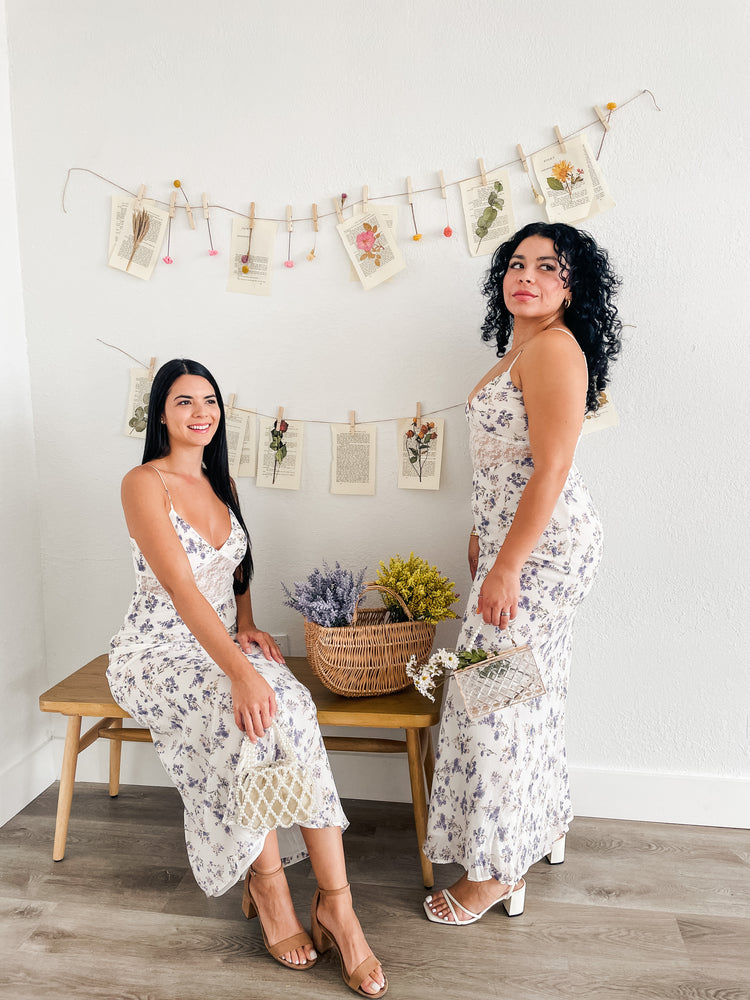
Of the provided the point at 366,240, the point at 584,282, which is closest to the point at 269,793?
the point at 584,282

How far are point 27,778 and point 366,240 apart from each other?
1.99m

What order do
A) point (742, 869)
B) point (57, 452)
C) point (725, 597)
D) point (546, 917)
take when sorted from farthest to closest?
1. point (57, 452)
2. point (725, 597)
3. point (742, 869)
4. point (546, 917)

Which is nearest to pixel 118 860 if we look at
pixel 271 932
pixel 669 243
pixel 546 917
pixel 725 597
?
pixel 271 932

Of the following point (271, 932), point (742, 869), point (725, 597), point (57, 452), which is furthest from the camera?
point (57, 452)

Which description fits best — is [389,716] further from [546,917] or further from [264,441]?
[264,441]

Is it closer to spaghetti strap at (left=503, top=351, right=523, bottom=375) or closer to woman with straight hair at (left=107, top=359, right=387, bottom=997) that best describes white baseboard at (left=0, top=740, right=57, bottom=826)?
woman with straight hair at (left=107, top=359, right=387, bottom=997)

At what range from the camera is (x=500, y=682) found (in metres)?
1.68

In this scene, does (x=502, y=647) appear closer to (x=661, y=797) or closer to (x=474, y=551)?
(x=474, y=551)

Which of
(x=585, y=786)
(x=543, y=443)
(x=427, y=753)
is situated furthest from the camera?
(x=585, y=786)

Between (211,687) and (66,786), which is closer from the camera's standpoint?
(211,687)

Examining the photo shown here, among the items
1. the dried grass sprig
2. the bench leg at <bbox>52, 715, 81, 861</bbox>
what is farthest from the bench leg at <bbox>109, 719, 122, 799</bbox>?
the dried grass sprig

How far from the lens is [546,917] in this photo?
1.83m

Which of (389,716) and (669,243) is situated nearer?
(389,716)

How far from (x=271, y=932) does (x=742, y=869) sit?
126cm
